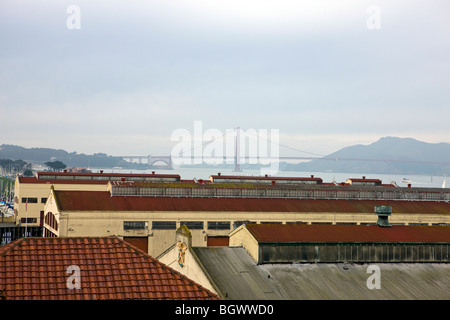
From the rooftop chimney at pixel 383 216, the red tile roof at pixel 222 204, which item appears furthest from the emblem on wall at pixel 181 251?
the red tile roof at pixel 222 204

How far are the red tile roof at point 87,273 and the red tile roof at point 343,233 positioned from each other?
15511 millimetres

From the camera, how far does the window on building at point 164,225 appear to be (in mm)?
69312

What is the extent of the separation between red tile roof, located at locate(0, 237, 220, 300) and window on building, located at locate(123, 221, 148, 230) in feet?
131

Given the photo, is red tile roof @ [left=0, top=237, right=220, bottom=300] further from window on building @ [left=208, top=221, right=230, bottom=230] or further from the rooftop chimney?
window on building @ [left=208, top=221, right=230, bottom=230]

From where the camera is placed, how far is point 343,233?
44.6 meters

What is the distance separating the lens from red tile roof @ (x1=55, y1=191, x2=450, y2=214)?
69.6m

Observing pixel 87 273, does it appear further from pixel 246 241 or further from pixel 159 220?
pixel 159 220

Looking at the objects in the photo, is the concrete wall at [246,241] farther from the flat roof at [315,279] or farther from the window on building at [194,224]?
the window on building at [194,224]

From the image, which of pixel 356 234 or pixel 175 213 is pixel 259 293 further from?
pixel 175 213

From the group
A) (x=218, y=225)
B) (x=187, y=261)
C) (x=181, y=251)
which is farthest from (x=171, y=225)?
(x=187, y=261)

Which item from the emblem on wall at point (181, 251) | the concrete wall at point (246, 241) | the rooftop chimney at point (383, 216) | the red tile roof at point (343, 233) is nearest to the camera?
the concrete wall at point (246, 241)

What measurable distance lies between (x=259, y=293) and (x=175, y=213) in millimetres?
35231

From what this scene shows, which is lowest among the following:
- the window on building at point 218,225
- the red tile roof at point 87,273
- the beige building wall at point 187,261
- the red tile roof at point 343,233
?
the window on building at point 218,225

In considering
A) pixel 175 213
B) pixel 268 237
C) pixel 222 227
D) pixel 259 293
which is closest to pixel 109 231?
pixel 175 213
